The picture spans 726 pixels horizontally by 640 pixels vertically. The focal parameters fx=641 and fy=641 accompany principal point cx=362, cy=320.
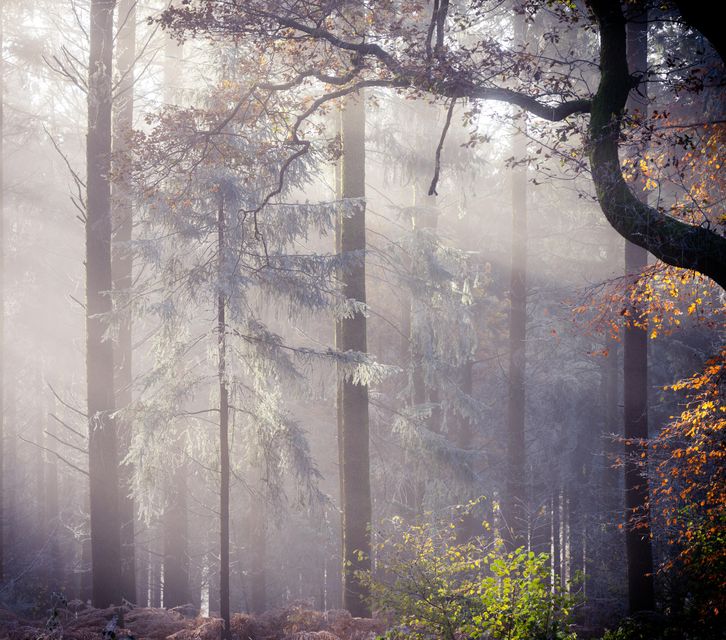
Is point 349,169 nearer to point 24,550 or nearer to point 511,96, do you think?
point 511,96

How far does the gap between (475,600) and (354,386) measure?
461cm

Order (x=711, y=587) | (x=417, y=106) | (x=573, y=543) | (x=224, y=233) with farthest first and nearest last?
(x=573, y=543), (x=417, y=106), (x=224, y=233), (x=711, y=587)

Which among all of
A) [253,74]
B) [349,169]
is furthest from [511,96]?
[349,169]

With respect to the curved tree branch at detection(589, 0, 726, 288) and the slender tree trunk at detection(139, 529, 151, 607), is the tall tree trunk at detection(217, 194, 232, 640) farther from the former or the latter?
the slender tree trunk at detection(139, 529, 151, 607)

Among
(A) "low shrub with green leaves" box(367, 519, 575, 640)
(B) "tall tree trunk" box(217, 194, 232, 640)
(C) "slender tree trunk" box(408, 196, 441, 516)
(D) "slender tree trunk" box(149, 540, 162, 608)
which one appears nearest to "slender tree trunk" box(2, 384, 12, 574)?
(D) "slender tree trunk" box(149, 540, 162, 608)

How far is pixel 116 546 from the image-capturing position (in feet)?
29.3

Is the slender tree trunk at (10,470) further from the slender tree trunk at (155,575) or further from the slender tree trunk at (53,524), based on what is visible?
the slender tree trunk at (155,575)

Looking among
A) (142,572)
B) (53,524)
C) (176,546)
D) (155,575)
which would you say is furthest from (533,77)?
(155,575)

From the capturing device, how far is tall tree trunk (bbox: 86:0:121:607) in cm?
873

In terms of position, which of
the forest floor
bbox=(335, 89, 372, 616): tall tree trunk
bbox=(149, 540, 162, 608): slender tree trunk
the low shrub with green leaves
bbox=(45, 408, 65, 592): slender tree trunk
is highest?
bbox=(335, 89, 372, 616): tall tree trunk

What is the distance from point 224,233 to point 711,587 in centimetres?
777

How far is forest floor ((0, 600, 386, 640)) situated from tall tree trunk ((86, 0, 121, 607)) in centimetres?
76

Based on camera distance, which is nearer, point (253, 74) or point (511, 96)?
point (511, 96)

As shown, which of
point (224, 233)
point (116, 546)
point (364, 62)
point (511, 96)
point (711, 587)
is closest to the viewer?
point (511, 96)
